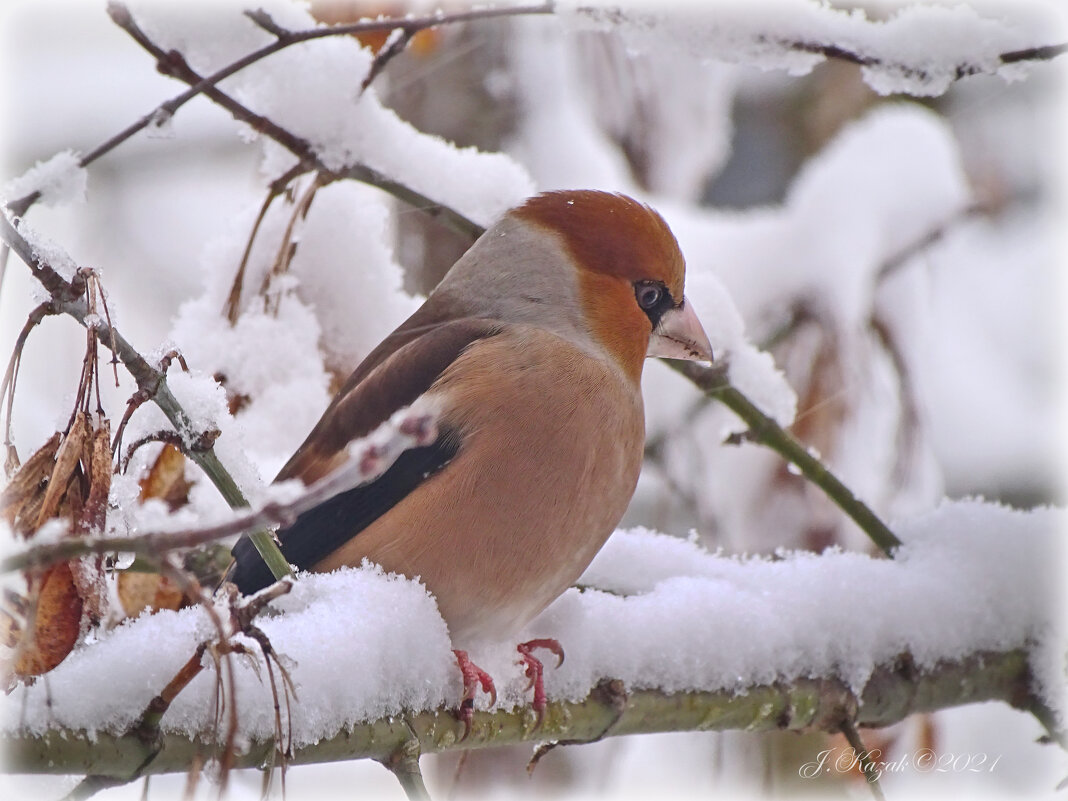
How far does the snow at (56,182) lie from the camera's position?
2488 millimetres

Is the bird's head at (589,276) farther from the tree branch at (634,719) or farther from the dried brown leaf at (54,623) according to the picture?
the dried brown leaf at (54,623)

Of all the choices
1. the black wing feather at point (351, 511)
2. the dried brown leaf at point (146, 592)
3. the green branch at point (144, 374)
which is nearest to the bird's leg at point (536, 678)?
the black wing feather at point (351, 511)

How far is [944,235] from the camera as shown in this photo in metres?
4.65

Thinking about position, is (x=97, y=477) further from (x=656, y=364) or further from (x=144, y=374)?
(x=656, y=364)

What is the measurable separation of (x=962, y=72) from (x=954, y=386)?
4.58 metres

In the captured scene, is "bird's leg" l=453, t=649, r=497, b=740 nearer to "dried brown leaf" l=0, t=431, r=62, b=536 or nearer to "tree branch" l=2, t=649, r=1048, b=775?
"tree branch" l=2, t=649, r=1048, b=775

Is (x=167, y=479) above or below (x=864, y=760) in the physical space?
above

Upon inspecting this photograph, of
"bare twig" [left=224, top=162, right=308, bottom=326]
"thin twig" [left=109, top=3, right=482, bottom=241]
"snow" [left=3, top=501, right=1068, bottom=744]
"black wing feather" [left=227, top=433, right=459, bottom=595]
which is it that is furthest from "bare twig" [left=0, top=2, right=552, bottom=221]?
"snow" [left=3, top=501, right=1068, bottom=744]

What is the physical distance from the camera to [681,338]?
3145mm

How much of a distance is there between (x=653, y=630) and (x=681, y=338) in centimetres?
84

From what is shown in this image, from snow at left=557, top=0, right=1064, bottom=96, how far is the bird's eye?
690 mm

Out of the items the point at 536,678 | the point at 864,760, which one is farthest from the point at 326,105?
the point at 864,760

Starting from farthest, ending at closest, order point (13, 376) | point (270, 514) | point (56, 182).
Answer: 1. point (56, 182)
2. point (13, 376)
3. point (270, 514)

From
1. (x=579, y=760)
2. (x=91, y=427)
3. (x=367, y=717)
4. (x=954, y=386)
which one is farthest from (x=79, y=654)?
(x=954, y=386)
